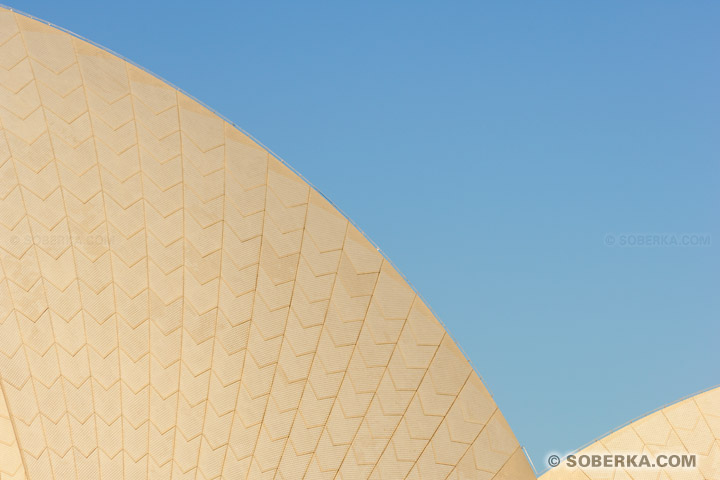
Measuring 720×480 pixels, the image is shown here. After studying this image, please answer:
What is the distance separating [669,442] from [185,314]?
42.4 feet

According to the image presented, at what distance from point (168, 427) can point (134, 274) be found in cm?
396

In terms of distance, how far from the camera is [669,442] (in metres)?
16.5

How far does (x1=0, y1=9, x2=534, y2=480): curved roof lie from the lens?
49.7 feet

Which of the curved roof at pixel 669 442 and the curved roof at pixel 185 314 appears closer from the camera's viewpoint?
the curved roof at pixel 185 314

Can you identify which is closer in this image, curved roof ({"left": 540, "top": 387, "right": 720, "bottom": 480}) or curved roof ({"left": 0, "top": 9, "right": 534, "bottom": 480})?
curved roof ({"left": 0, "top": 9, "right": 534, "bottom": 480})

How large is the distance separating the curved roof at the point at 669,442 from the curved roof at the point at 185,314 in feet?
9.41

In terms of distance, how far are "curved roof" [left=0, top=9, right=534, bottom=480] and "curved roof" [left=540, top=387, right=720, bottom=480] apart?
287 centimetres

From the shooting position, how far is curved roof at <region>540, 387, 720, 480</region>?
16.3 m

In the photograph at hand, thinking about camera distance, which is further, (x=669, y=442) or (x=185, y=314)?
(x=669, y=442)

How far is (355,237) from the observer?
49.9 ft

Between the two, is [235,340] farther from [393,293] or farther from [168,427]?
[393,293]

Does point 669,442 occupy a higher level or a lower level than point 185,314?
higher

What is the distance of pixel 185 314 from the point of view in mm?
15938

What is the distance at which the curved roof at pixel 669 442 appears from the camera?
53.6ft
